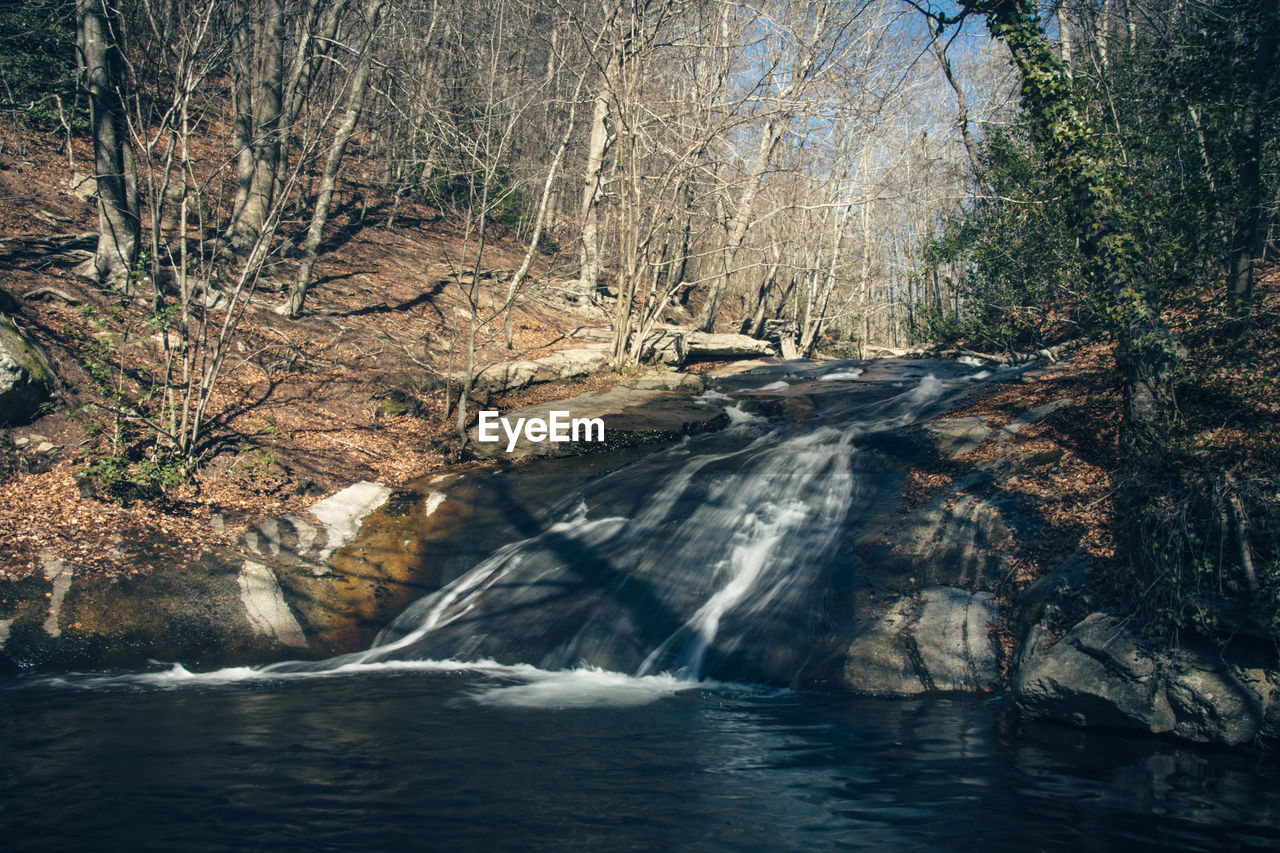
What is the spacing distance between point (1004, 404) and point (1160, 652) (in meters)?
6.79

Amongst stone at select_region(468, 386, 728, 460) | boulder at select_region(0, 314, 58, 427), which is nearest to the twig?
stone at select_region(468, 386, 728, 460)

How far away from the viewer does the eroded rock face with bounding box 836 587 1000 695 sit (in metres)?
7.64

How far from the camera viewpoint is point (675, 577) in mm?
9906

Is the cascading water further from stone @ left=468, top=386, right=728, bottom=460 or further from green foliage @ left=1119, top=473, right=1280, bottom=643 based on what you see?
green foliage @ left=1119, top=473, right=1280, bottom=643

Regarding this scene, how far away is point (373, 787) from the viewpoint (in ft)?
18.0

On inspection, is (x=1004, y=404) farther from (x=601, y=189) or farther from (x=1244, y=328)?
(x=601, y=189)

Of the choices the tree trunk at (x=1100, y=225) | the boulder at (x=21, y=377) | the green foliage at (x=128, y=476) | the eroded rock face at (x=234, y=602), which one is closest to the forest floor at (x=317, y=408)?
the green foliage at (x=128, y=476)

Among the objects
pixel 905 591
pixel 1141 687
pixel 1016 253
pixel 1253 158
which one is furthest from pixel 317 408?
pixel 1253 158

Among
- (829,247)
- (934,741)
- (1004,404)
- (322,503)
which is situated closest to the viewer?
(934,741)

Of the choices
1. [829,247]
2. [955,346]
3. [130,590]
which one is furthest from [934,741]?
[829,247]

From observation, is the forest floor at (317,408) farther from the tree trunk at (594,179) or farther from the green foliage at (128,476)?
the tree trunk at (594,179)

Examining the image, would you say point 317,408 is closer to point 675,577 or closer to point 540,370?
point 540,370

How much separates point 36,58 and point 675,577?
20.0m

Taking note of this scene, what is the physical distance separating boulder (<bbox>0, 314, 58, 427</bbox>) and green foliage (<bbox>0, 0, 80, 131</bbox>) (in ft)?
32.3
